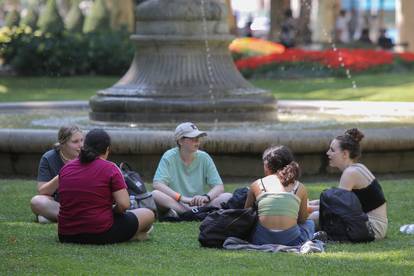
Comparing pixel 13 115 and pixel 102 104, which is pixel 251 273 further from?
pixel 13 115

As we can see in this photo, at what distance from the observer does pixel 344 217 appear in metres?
8.59

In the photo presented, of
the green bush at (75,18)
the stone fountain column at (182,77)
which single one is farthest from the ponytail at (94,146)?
the green bush at (75,18)

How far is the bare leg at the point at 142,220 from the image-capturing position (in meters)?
8.49

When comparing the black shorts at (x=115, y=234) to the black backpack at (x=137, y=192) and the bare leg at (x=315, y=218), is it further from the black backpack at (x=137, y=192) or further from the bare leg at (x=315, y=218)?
the bare leg at (x=315, y=218)

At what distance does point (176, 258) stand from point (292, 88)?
1900 cm

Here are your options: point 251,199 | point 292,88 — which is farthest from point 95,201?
point 292,88

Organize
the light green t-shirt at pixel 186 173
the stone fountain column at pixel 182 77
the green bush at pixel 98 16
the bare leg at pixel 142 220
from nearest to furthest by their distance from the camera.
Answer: the bare leg at pixel 142 220 → the light green t-shirt at pixel 186 173 → the stone fountain column at pixel 182 77 → the green bush at pixel 98 16

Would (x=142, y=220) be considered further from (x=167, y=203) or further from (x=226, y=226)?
(x=167, y=203)

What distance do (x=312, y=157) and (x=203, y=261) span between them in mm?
4703

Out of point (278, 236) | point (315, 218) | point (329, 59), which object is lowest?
point (329, 59)

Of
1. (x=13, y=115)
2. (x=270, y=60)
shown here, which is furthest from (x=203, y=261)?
(x=270, y=60)

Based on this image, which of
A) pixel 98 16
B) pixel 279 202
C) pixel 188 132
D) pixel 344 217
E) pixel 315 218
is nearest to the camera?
pixel 279 202

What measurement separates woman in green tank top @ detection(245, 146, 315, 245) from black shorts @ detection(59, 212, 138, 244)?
0.83 metres

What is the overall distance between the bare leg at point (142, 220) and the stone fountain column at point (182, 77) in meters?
5.49
